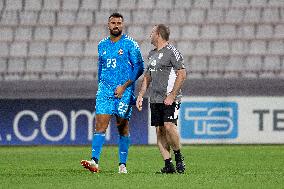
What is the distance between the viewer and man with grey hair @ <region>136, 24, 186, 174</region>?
1085 cm

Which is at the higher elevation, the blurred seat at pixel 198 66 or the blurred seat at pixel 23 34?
the blurred seat at pixel 23 34

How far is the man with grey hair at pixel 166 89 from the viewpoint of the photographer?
10.9 metres

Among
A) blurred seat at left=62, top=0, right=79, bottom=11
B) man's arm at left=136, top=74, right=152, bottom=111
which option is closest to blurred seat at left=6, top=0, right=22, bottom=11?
blurred seat at left=62, top=0, right=79, bottom=11

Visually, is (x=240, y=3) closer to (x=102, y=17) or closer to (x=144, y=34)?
(x=144, y=34)

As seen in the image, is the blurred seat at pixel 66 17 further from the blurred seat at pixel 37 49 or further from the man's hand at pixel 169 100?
the man's hand at pixel 169 100

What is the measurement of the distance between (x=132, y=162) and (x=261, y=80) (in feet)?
17.9

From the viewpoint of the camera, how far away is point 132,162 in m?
13.6

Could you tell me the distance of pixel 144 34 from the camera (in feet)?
70.8

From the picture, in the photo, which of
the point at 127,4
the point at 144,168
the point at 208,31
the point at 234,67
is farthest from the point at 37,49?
the point at 144,168

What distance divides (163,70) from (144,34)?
420 inches

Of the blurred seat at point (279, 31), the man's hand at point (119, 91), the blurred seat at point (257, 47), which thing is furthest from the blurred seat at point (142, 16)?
the man's hand at point (119, 91)

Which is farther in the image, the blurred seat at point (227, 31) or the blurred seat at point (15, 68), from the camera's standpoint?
the blurred seat at point (227, 31)

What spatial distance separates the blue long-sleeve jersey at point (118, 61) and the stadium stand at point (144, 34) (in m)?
9.22

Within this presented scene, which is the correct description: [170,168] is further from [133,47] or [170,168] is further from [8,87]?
[8,87]
